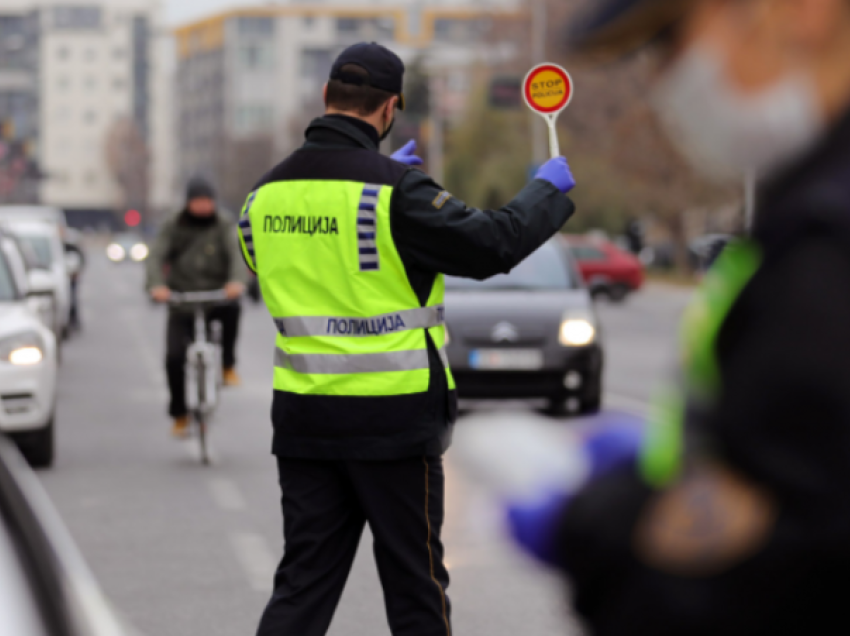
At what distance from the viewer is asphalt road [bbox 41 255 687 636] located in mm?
6023

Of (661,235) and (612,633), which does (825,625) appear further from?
(661,235)

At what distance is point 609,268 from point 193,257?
92.6 feet

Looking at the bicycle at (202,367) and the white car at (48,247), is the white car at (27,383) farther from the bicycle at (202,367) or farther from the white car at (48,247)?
the white car at (48,247)

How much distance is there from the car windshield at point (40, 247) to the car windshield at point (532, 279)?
32.3ft

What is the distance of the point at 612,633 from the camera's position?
1435 millimetres

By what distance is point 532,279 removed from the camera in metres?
13.8

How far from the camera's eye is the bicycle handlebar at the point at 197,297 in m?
10.5

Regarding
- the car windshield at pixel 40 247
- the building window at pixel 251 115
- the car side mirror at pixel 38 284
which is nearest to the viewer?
the car side mirror at pixel 38 284

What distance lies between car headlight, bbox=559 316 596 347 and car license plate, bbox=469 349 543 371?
246mm

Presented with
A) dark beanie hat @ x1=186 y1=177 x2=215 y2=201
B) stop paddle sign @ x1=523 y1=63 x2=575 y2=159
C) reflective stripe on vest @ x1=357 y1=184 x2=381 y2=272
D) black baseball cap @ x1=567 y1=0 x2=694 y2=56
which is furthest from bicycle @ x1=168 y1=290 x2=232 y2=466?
black baseball cap @ x1=567 y1=0 x2=694 y2=56

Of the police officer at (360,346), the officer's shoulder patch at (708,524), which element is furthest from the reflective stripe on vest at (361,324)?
the officer's shoulder patch at (708,524)

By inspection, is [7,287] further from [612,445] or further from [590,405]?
[612,445]

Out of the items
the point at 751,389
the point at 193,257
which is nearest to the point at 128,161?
the point at 193,257

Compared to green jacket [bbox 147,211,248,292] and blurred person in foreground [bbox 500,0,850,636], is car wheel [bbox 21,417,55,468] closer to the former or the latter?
green jacket [bbox 147,211,248,292]
